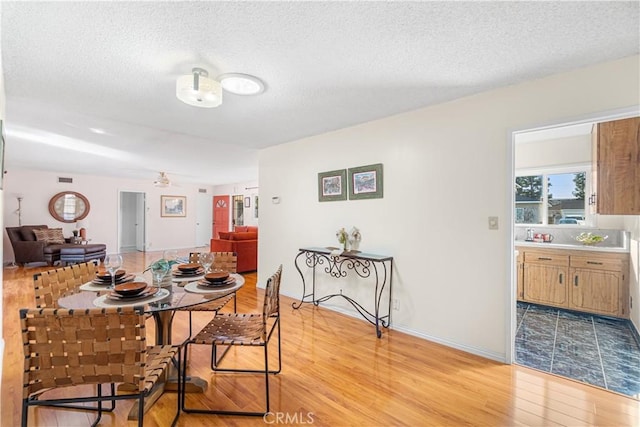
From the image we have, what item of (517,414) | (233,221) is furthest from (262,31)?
(233,221)

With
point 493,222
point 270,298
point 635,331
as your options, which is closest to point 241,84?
point 270,298

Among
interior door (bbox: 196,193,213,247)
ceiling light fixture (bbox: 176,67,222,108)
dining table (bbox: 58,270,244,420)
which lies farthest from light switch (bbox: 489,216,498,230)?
interior door (bbox: 196,193,213,247)

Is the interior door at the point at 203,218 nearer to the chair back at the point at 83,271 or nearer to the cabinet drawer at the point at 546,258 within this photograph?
the chair back at the point at 83,271

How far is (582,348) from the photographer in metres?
2.67

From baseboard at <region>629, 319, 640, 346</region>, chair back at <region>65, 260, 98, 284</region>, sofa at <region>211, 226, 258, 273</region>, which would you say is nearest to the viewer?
chair back at <region>65, 260, 98, 284</region>

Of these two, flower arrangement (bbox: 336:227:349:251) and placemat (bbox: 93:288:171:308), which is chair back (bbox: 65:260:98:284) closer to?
placemat (bbox: 93:288:171:308)

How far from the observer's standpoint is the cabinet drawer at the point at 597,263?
3295 mm

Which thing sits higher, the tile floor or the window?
the window

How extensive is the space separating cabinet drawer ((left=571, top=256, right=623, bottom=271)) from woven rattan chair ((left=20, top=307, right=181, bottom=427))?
445 centimetres

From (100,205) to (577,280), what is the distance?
33.8 ft

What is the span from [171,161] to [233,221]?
4030 mm

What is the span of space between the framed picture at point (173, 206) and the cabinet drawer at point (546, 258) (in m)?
9.41

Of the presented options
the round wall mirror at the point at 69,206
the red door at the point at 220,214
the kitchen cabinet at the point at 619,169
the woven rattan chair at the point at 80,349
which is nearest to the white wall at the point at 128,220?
the round wall mirror at the point at 69,206

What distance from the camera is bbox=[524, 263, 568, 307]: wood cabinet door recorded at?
11.9 feet
